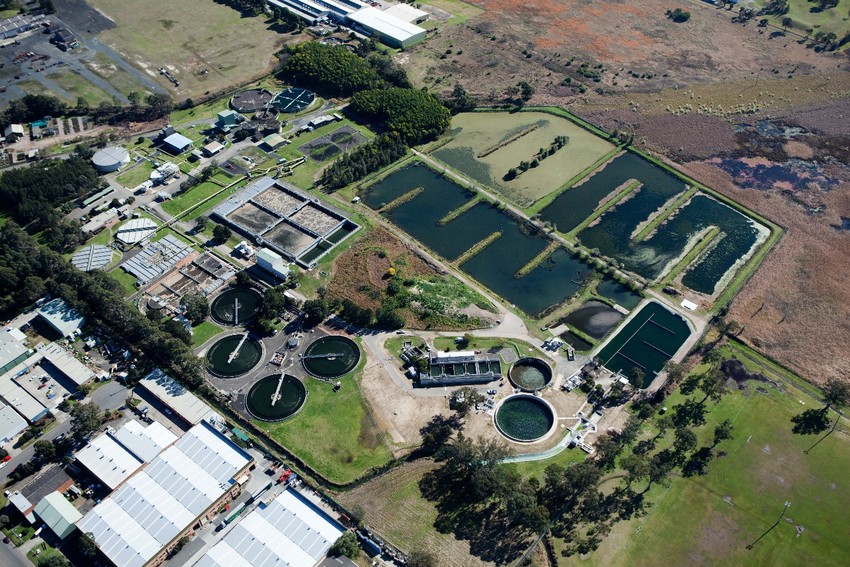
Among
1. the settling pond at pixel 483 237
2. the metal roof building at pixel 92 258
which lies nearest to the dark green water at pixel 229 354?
the metal roof building at pixel 92 258

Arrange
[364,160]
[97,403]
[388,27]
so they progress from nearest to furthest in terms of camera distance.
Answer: [97,403] < [364,160] < [388,27]

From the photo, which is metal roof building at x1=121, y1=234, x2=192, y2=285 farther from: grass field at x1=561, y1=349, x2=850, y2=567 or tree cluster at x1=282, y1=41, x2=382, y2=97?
grass field at x1=561, y1=349, x2=850, y2=567

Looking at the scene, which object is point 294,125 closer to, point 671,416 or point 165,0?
point 165,0

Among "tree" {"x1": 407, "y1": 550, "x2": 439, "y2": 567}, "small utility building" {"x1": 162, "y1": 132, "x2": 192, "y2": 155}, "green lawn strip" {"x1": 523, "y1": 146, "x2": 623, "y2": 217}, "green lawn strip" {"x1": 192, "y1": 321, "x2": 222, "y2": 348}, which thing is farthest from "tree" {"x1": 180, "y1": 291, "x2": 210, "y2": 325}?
"green lawn strip" {"x1": 523, "y1": 146, "x2": 623, "y2": 217}

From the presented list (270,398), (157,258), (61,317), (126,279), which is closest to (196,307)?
(126,279)

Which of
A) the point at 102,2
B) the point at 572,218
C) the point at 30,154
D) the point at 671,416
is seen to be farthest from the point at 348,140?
the point at 102,2

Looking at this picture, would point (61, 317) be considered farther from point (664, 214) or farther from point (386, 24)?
point (386, 24)
